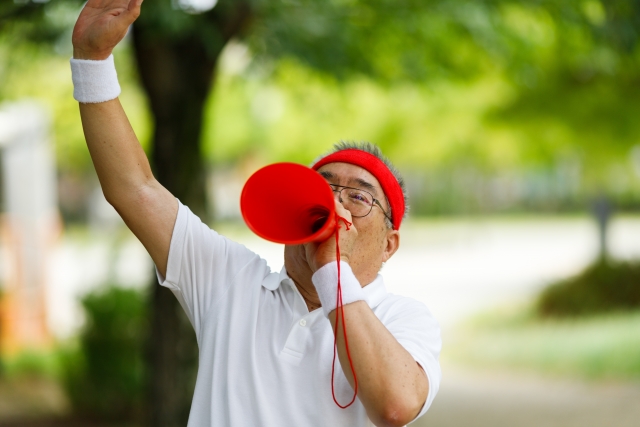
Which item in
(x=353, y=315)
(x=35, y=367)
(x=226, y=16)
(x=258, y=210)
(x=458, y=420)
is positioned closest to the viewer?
(x=353, y=315)

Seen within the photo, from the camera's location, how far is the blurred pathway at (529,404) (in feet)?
21.4

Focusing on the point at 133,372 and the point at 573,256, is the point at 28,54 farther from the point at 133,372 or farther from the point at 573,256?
the point at 573,256

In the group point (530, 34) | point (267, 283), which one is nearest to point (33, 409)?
point (530, 34)

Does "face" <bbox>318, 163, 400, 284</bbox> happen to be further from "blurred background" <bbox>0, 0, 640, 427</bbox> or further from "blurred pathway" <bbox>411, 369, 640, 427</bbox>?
"blurred pathway" <bbox>411, 369, 640, 427</bbox>

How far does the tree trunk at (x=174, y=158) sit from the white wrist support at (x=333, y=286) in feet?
10.5

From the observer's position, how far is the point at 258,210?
1.86 metres

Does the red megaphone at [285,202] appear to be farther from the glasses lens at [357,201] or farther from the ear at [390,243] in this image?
the ear at [390,243]

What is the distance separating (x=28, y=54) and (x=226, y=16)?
7.39 feet

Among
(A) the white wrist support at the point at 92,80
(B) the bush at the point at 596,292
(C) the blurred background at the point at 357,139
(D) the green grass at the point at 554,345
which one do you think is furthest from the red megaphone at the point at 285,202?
(B) the bush at the point at 596,292

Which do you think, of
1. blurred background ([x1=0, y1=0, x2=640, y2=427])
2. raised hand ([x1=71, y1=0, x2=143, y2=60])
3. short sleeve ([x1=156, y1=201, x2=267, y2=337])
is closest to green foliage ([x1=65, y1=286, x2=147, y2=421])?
blurred background ([x1=0, y1=0, x2=640, y2=427])

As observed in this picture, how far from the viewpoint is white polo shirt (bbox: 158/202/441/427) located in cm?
172

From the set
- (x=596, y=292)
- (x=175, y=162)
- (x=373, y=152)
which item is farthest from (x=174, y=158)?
(x=596, y=292)

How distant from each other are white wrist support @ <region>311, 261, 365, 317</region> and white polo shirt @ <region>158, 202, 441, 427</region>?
0.55 feet

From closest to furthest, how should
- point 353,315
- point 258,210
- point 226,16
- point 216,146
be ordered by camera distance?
1. point 353,315
2. point 258,210
3. point 226,16
4. point 216,146
